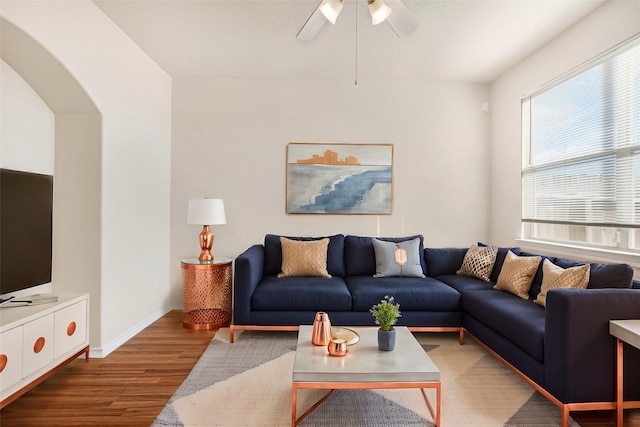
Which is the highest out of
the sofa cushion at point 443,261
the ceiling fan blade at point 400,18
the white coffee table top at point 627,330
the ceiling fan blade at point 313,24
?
the ceiling fan blade at point 313,24

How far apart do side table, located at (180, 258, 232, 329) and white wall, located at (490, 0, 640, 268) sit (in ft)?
10.4

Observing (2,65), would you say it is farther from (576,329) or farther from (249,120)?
(576,329)

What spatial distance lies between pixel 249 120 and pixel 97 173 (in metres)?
1.89

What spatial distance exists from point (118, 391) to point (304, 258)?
1.90 metres

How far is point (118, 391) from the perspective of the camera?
2340 millimetres

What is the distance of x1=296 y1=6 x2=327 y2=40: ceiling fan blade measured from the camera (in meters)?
2.36

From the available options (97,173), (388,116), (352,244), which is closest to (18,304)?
(97,173)

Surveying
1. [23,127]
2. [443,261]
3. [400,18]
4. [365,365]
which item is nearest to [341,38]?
[400,18]

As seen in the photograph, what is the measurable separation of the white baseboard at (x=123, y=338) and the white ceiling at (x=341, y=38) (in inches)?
105

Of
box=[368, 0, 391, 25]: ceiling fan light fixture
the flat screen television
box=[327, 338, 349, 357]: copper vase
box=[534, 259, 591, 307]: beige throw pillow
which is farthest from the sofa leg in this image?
the flat screen television

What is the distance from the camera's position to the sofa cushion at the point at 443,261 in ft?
13.0

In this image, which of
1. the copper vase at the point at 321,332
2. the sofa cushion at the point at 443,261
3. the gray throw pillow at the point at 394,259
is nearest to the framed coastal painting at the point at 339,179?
the gray throw pillow at the point at 394,259

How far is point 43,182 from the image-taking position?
2496 mm

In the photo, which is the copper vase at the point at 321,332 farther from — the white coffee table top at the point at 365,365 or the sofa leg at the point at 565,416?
the sofa leg at the point at 565,416
